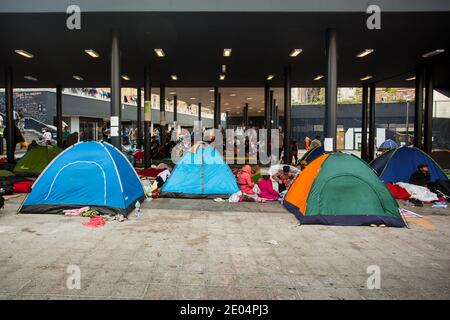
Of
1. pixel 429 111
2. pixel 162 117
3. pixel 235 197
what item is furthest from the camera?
pixel 162 117

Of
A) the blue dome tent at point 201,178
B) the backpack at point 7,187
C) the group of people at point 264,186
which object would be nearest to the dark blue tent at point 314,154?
the group of people at point 264,186

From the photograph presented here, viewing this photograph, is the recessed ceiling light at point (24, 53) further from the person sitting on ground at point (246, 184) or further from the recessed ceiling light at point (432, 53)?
the recessed ceiling light at point (432, 53)

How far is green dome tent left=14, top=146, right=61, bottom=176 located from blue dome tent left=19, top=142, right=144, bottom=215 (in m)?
6.68

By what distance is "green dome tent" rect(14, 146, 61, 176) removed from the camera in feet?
43.2

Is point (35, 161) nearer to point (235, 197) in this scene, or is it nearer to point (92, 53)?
point (92, 53)

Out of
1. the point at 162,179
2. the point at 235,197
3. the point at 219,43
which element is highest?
the point at 219,43

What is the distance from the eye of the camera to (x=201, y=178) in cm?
912

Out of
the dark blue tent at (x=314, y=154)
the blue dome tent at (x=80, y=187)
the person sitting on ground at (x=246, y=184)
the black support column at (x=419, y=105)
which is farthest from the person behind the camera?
the black support column at (x=419, y=105)

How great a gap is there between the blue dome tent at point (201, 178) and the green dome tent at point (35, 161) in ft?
22.8

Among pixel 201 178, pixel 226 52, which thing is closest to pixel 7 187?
pixel 201 178

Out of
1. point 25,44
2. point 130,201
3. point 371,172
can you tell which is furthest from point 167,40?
point 371,172

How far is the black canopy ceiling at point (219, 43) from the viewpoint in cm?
905

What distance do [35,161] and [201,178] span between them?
8.18 metres
